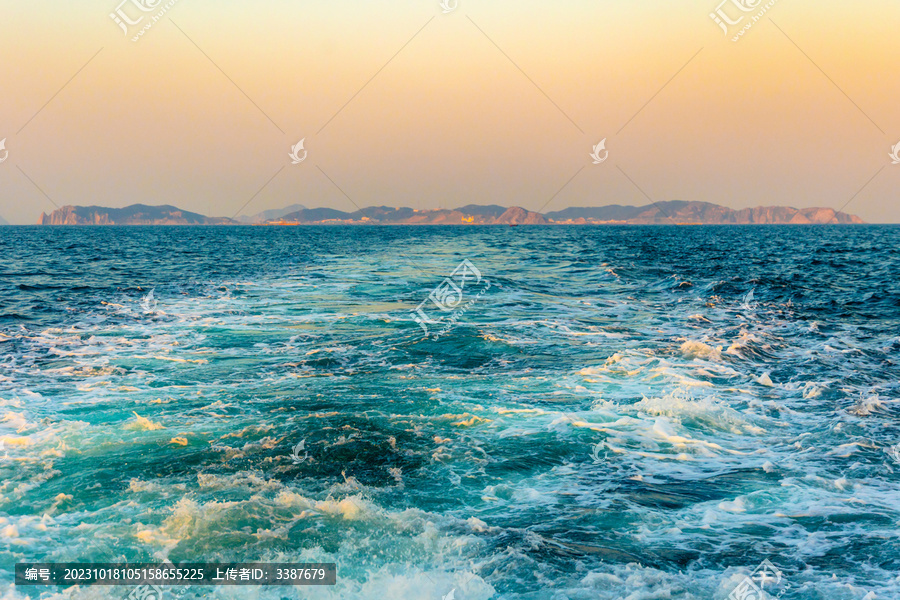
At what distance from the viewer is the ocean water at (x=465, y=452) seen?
20.1 feet

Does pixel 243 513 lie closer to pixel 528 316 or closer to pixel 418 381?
pixel 418 381

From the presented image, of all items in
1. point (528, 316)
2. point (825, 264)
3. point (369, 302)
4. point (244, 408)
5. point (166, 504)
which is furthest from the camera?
point (825, 264)

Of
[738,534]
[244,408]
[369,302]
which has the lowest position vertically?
[738,534]

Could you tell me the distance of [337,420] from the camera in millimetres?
10023

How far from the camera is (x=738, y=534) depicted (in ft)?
21.7

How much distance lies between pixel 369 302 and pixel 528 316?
22.2ft

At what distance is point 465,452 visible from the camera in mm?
9000

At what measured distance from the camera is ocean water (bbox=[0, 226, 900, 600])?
6.14m

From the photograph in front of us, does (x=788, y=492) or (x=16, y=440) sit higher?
(x=16, y=440)

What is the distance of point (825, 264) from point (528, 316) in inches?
1197

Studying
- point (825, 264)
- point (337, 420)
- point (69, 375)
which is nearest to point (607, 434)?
point (337, 420)

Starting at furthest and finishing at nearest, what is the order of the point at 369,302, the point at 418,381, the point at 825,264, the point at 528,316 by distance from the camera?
the point at 825,264 < the point at 369,302 < the point at 528,316 < the point at 418,381

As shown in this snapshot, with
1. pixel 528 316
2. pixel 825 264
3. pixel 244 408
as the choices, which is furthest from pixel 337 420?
pixel 825 264

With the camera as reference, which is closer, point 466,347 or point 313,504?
point 313,504
